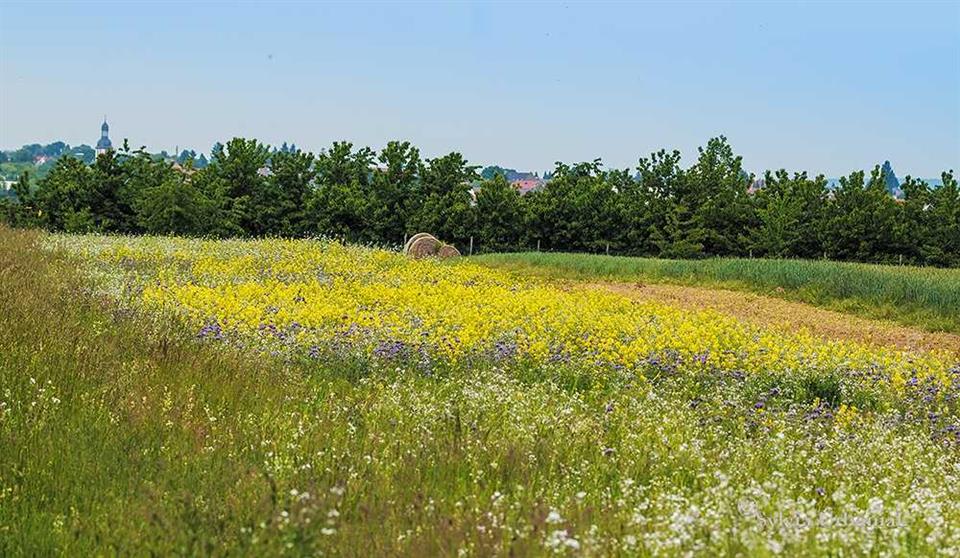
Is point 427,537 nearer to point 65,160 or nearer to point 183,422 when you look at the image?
point 183,422

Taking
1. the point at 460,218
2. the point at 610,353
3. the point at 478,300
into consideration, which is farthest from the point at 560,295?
the point at 460,218

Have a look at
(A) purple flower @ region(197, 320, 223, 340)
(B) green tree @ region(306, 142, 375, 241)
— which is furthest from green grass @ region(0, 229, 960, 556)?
(B) green tree @ region(306, 142, 375, 241)

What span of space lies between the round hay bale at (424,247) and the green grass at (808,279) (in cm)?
196

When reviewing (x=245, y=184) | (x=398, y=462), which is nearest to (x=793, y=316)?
(x=398, y=462)

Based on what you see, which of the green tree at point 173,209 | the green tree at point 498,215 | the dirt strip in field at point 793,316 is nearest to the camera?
the dirt strip in field at point 793,316

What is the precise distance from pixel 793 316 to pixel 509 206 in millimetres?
24489

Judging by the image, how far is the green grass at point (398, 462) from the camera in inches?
144

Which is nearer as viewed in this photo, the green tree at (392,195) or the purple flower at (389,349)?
the purple flower at (389,349)

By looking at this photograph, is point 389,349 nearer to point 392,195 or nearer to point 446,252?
point 446,252

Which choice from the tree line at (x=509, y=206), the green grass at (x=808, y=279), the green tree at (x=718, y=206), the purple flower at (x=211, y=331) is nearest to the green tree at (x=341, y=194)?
the tree line at (x=509, y=206)

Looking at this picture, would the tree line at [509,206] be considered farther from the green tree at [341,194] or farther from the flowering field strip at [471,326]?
the flowering field strip at [471,326]

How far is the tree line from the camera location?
39.6 meters

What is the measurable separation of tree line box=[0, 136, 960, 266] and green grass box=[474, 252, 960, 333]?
30.9ft

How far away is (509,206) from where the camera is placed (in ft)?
142
